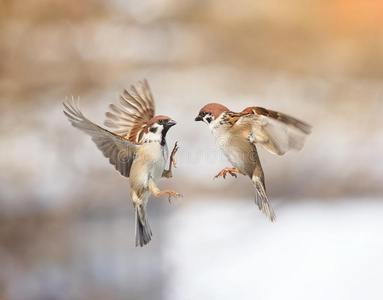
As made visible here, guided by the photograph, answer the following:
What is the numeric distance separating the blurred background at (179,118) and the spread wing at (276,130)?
44cm

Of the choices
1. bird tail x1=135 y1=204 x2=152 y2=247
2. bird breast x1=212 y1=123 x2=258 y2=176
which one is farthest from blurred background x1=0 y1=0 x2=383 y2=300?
bird breast x1=212 y1=123 x2=258 y2=176

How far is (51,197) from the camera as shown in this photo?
133 cm

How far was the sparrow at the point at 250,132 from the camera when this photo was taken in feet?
2.55

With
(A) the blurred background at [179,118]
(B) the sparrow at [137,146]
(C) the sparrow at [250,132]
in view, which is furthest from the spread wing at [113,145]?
(A) the blurred background at [179,118]

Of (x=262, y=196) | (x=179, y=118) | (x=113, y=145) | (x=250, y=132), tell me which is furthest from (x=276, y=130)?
(x=179, y=118)

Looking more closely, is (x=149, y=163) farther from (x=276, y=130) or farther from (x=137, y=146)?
(x=276, y=130)

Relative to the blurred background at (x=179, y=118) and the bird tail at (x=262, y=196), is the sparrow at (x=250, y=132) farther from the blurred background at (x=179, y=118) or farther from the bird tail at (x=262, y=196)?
the blurred background at (x=179, y=118)

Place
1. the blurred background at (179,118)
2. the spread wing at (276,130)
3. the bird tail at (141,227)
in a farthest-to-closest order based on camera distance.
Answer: the blurred background at (179,118) → the bird tail at (141,227) → the spread wing at (276,130)

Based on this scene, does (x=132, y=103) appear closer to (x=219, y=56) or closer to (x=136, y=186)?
(x=136, y=186)

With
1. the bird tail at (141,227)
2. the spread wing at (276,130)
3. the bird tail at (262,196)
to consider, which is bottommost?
the bird tail at (141,227)

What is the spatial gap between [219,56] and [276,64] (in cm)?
15

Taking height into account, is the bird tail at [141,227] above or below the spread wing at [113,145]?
below

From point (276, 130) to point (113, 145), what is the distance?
27cm

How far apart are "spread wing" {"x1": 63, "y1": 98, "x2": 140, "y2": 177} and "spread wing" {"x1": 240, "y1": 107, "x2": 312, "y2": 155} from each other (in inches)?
7.7
